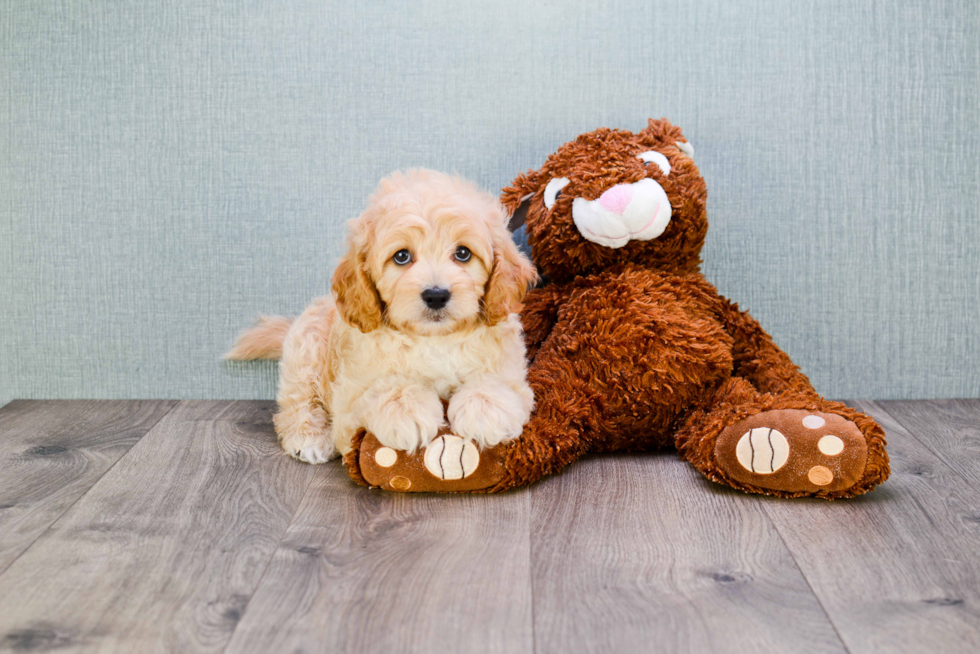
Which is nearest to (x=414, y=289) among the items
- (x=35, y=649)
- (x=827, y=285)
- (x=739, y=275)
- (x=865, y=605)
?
(x=35, y=649)

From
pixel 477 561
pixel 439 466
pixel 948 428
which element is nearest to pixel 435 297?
pixel 439 466

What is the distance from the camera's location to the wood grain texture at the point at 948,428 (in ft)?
6.41

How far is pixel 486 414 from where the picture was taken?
1.71m

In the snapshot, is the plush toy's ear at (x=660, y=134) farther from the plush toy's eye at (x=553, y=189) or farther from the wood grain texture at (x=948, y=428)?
the wood grain texture at (x=948, y=428)

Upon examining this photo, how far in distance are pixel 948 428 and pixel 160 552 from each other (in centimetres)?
198

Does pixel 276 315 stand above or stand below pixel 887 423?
above

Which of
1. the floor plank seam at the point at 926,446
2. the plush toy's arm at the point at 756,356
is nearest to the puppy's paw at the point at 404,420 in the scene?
the plush toy's arm at the point at 756,356

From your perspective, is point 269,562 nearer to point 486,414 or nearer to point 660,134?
point 486,414

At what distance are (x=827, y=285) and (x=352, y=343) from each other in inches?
56.7

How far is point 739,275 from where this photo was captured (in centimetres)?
242

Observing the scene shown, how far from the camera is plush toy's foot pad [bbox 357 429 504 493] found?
5.64ft

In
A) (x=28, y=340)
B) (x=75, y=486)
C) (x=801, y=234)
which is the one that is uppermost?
(x=801, y=234)

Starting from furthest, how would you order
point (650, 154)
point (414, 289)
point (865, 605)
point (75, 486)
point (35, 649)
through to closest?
point (650, 154) < point (75, 486) < point (414, 289) < point (865, 605) < point (35, 649)

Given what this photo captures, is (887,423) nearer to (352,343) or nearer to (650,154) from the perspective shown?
(650,154)
